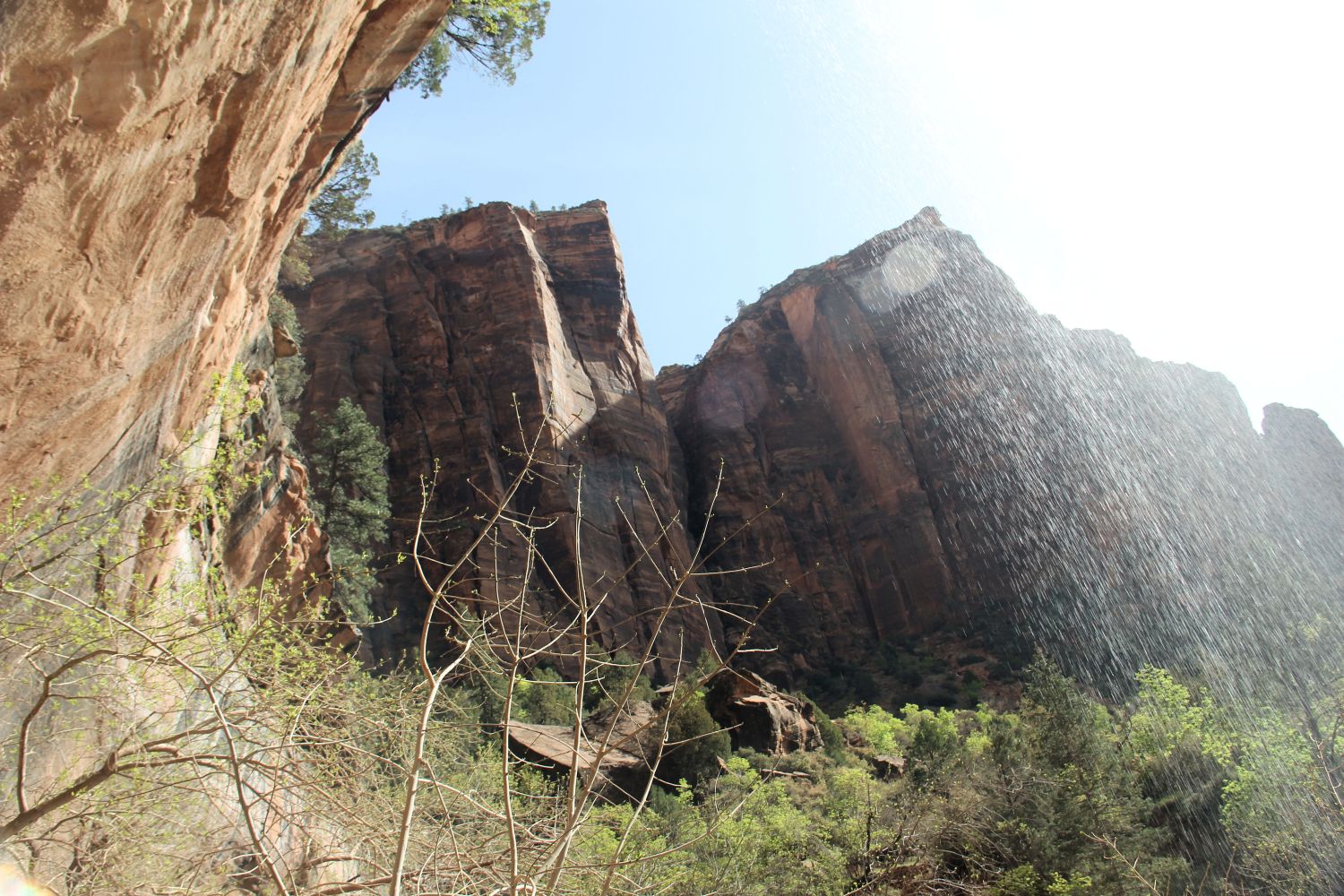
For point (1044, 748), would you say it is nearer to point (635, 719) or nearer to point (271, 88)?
point (635, 719)

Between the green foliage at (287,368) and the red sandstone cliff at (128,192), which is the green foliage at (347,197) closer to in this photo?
the green foliage at (287,368)

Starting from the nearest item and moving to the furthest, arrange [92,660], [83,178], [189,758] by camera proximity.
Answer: [189,758] < [83,178] < [92,660]

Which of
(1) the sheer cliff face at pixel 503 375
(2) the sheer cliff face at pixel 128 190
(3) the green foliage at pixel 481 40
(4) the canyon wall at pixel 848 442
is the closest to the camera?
(2) the sheer cliff face at pixel 128 190

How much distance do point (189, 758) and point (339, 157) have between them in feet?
32.8

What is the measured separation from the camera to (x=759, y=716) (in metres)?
25.6

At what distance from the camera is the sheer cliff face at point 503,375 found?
111 ft

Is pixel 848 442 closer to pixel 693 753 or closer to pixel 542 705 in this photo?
pixel 542 705

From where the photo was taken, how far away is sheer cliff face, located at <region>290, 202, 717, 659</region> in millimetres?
33906

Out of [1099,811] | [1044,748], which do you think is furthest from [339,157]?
[1044,748]

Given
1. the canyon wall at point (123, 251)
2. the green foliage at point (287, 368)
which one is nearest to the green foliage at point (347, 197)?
the green foliage at point (287, 368)

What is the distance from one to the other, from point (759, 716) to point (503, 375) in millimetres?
18725

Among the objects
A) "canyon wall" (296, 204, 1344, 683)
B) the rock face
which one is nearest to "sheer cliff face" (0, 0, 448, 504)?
"canyon wall" (296, 204, 1344, 683)

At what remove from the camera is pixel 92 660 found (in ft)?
23.3

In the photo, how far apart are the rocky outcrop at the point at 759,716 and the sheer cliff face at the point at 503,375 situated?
17.1 ft
